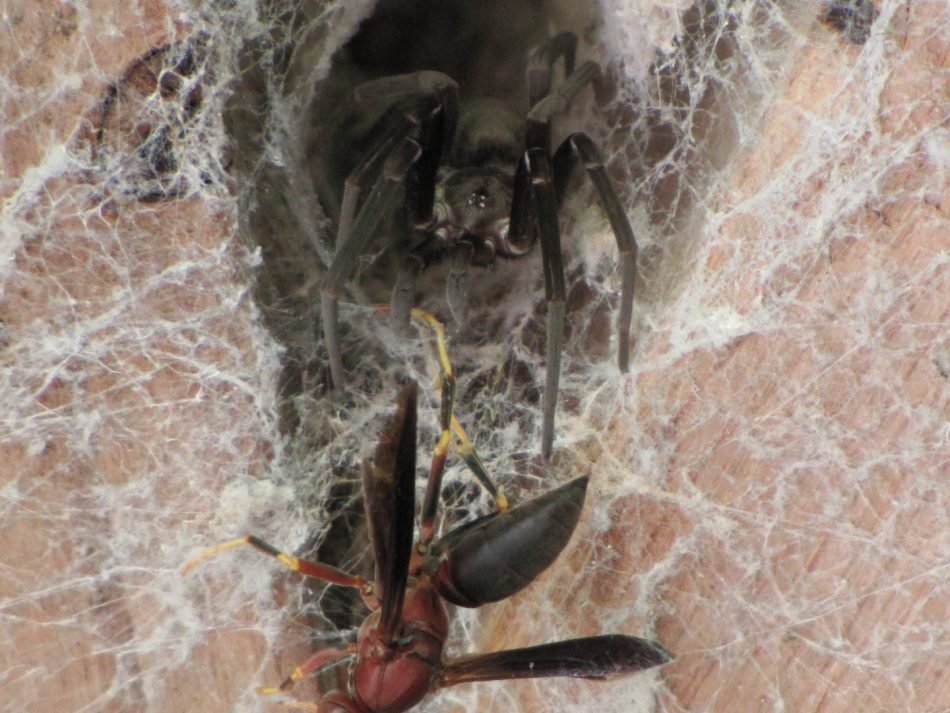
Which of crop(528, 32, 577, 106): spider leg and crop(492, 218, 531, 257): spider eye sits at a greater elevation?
crop(528, 32, 577, 106): spider leg

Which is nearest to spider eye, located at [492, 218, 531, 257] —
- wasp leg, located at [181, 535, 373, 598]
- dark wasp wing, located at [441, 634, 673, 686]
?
wasp leg, located at [181, 535, 373, 598]

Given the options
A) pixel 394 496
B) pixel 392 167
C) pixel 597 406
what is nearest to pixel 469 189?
pixel 392 167

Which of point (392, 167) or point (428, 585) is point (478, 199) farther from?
point (428, 585)

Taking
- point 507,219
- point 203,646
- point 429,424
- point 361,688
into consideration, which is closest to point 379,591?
point 361,688

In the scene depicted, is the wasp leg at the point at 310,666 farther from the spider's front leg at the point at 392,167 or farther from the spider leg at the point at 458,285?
the spider leg at the point at 458,285

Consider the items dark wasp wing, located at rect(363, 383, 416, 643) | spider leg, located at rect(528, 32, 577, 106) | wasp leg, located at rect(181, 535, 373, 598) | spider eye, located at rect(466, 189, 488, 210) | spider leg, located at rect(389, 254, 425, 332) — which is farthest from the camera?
spider eye, located at rect(466, 189, 488, 210)

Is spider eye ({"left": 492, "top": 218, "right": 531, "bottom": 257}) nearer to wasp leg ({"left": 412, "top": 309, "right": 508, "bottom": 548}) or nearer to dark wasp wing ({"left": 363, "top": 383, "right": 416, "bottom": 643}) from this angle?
wasp leg ({"left": 412, "top": 309, "right": 508, "bottom": 548})

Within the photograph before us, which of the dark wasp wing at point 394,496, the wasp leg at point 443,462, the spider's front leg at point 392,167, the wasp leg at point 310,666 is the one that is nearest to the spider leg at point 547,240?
the wasp leg at point 443,462
